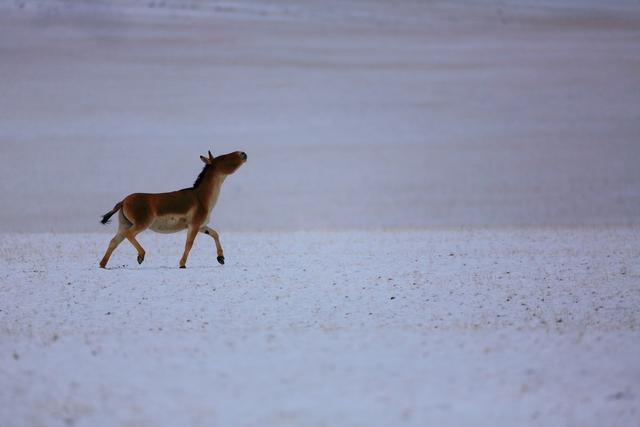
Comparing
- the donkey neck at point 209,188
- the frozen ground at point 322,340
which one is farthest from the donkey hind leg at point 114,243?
the donkey neck at point 209,188

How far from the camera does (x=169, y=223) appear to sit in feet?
36.6

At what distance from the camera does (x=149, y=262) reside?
12.8 meters

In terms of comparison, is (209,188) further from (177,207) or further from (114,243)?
(114,243)

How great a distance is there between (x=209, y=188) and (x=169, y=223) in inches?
26.7

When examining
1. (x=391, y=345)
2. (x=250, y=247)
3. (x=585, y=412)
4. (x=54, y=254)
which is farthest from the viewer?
(x=250, y=247)

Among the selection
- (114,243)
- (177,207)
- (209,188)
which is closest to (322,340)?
(177,207)

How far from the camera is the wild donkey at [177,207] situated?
11023mm

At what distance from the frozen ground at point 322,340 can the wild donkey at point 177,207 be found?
0.59 m

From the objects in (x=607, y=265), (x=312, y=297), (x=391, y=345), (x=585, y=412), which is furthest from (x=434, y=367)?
(x=607, y=265)

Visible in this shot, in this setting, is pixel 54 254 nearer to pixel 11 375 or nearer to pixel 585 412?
pixel 11 375

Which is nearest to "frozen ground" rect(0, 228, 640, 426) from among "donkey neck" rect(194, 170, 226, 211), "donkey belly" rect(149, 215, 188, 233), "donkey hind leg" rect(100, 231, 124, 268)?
"donkey hind leg" rect(100, 231, 124, 268)

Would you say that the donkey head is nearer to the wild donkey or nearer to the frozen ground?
the wild donkey

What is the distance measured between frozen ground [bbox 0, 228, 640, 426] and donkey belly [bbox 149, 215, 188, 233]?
58 centimetres

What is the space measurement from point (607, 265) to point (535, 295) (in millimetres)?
3156
